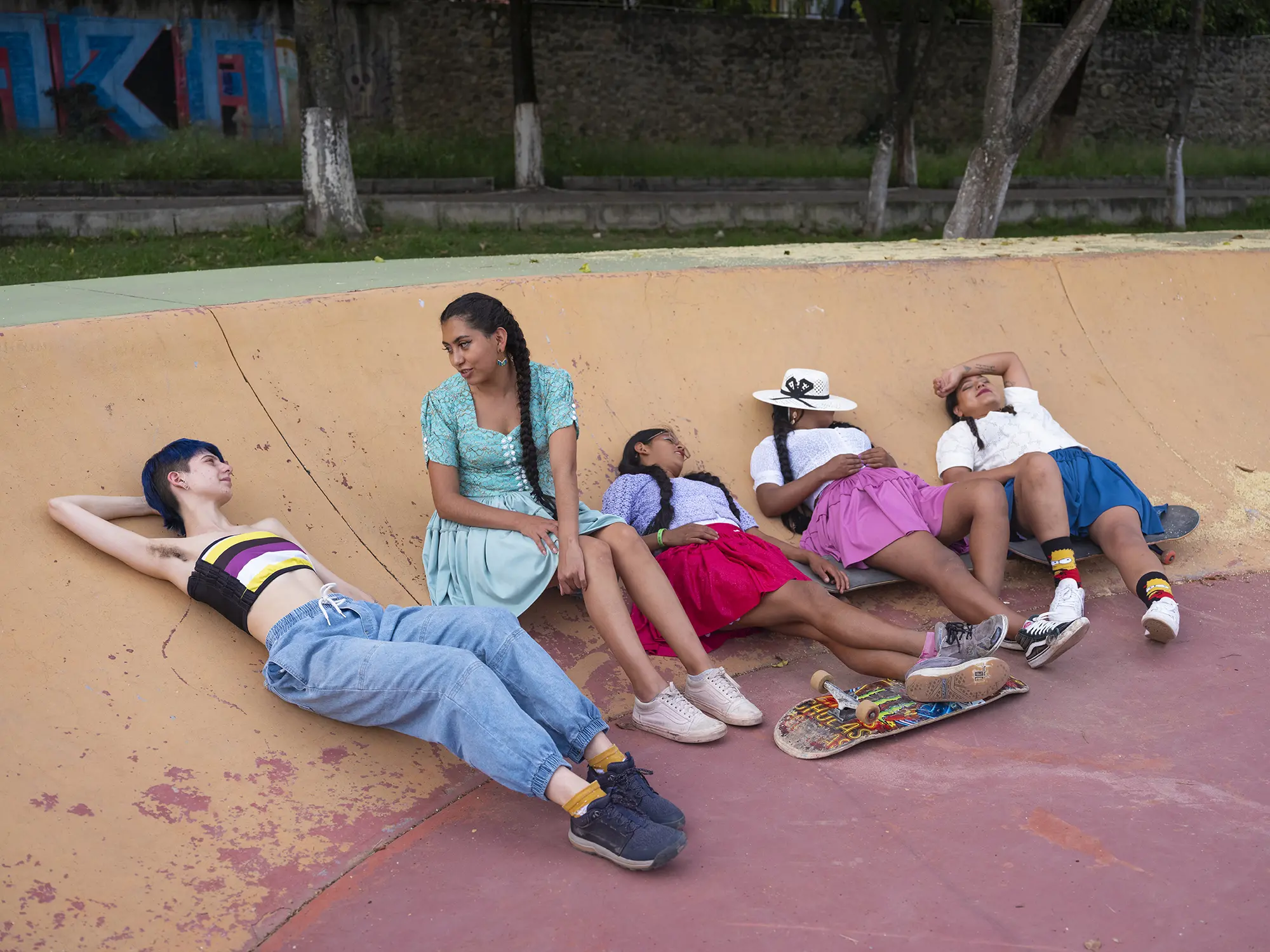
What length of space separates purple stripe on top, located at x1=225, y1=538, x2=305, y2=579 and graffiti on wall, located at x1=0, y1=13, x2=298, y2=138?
42.9 ft

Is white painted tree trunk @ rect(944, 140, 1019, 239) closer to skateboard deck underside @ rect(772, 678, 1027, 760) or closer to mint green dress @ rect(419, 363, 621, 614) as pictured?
mint green dress @ rect(419, 363, 621, 614)

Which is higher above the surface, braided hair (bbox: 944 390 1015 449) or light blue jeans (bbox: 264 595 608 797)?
braided hair (bbox: 944 390 1015 449)

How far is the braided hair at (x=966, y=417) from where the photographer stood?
535 centimetres

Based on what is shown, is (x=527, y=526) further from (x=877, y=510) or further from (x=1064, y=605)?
(x=1064, y=605)

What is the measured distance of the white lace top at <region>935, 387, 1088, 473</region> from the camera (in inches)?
205

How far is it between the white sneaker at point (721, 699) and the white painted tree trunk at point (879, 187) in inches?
394

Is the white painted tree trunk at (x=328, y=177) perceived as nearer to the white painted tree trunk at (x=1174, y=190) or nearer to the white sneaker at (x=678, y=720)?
the white sneaker at (x=678, y=720)

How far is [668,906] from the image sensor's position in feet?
9.45

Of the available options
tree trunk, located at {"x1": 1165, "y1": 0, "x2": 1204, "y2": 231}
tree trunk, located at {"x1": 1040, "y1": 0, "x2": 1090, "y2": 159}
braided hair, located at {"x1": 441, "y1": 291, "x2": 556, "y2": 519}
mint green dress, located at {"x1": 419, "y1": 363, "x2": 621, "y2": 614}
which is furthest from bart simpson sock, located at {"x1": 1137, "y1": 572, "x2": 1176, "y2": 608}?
tree trunk, located at {"x1": 1040, "y1": 0, "x2": 1090, "y2": 159}

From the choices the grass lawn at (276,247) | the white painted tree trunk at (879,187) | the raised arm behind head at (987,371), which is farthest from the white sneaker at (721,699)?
the white painted tree trunk at (879,187)

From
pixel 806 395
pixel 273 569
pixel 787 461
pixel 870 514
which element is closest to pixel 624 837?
pixel 273 569

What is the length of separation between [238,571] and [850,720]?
1.90 metres

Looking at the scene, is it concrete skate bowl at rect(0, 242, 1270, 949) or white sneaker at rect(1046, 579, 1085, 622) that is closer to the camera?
concrete skate bowl at rect(0, 242, 1270, 949)

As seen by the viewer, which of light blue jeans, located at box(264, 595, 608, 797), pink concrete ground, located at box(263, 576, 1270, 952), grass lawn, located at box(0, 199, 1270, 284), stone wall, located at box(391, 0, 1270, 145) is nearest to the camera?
pink concrete ground, located at box(263, 576, 1270, 952)
